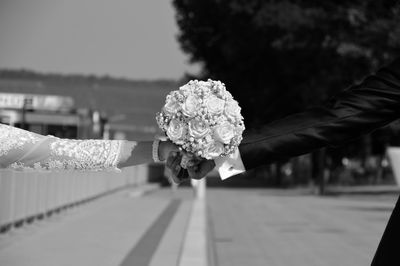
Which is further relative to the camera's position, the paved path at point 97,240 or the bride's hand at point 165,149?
the paved path at point 97,240

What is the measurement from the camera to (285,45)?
42156 millimetres

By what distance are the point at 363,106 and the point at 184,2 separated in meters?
52.4

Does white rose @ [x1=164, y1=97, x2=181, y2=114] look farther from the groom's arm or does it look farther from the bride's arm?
the groom's arm

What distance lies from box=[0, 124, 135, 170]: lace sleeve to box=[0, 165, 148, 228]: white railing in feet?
22.3

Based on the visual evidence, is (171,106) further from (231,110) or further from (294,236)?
(294,236)

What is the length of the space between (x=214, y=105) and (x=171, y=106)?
0.19 metres

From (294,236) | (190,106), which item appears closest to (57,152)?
(190,106)

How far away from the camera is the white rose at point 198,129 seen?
3.74 m

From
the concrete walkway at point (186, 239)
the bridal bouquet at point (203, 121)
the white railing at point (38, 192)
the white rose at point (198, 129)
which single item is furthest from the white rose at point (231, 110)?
the white railing at point (38, 192)

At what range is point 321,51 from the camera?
43.9 m

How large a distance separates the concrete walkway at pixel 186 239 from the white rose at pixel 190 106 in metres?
6.76

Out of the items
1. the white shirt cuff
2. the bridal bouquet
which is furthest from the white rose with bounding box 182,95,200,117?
the white shirt cuff

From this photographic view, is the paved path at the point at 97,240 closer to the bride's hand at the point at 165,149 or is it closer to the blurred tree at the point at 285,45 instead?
the bride's hand at the point at 165,149

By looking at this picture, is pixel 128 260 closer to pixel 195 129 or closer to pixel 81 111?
pixel 195 129
